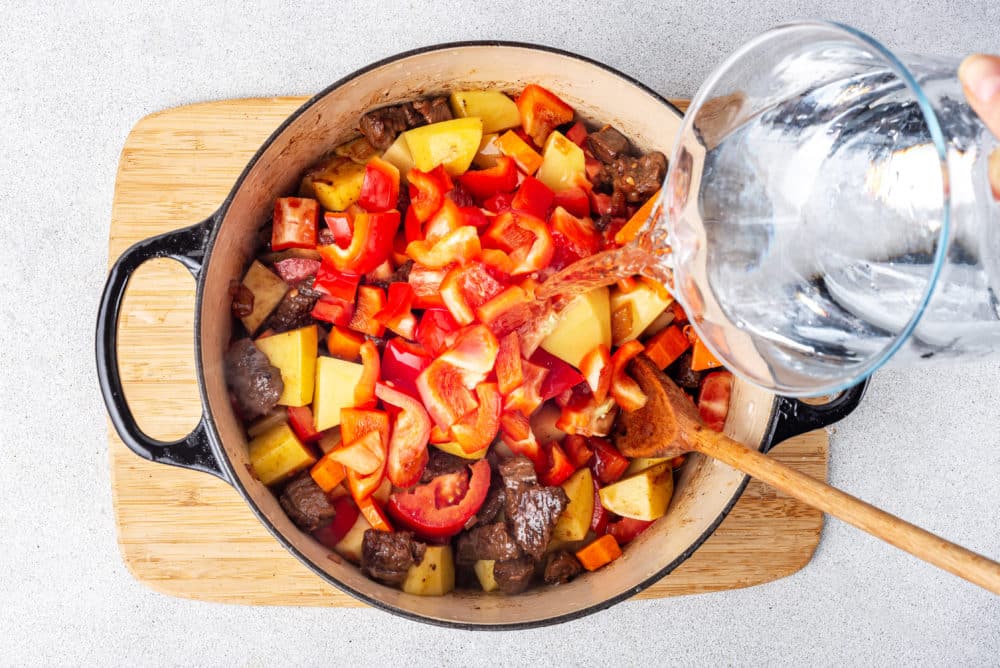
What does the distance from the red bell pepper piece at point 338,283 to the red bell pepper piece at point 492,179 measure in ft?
1.29

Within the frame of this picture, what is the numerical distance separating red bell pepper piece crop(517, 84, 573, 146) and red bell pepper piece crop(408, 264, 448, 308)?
0.49m

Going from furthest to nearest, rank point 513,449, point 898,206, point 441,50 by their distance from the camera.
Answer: point 513,449
point 441,50
point 898,206

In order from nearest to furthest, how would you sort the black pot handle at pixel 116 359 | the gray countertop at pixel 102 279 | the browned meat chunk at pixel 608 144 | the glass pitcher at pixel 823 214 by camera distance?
the glass pitcher at pixel 823 214 → the black pot handle at pixel 116 359 → the browned meat chunk at pixel 608 144 → the gray countertop at pixel 102 279

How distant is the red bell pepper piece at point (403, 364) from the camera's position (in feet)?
6.55

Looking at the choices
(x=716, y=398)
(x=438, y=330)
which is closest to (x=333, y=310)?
(x=438, y=330)

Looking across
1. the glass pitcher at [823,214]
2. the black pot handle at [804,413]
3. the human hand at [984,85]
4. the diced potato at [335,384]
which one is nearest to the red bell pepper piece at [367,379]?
the diced potato at [335,384]

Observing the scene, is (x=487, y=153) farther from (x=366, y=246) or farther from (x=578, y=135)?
(x=366, y=246)

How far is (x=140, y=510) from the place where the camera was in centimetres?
214

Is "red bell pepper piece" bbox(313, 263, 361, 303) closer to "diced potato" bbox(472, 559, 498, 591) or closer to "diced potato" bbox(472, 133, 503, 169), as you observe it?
"diced potato" bbox(472, 133, 503, 169)

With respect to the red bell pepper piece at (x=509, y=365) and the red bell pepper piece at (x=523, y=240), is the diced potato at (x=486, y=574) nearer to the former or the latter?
the red bell pepper piece at (x=509, y=365)

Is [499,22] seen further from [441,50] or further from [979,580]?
[979,580]

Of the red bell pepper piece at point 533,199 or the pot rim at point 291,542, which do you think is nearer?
the pot rim at point 291,542

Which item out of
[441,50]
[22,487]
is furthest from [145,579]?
[441,50]

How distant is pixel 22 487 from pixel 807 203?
2281 mm
